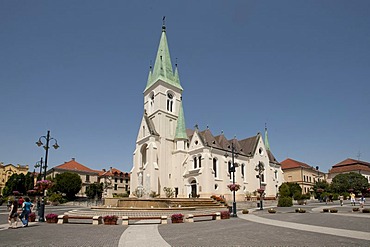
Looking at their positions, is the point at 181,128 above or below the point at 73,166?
above

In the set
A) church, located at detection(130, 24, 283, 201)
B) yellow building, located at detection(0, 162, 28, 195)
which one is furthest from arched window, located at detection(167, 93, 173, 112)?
yellow building, located at detection(0, 162, 28, 195)

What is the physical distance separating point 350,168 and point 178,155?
6051cm

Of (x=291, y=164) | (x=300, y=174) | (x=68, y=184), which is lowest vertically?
(x=68, y=184)

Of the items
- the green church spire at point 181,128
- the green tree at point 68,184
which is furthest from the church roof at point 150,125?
the green tree at point 68,184

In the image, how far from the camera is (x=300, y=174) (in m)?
81.4

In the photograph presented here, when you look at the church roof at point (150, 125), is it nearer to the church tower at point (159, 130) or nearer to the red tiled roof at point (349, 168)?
the church tower at point (159, 130)

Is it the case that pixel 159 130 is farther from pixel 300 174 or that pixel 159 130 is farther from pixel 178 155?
pixel 300 174

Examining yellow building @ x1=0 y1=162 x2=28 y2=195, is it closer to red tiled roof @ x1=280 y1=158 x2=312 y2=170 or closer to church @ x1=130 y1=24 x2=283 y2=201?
church @ x1=130 y1=24 x2=283 y2=201

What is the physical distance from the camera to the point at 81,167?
92.6 meters

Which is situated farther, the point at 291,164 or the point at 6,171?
Result: the point at 6,171

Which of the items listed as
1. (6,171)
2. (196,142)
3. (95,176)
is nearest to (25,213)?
(196,142)

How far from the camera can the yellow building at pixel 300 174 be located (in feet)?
267

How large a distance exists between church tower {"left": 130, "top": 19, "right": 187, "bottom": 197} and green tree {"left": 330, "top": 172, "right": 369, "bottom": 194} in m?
42.7

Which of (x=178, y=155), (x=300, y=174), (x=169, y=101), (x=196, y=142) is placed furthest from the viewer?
(x=300, y=174)
